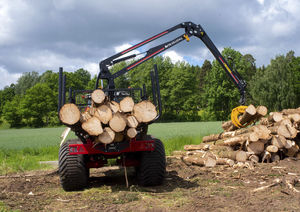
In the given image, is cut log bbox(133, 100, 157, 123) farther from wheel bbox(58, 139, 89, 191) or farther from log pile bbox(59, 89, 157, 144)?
wheel bbox(58, 139, 89, 191)

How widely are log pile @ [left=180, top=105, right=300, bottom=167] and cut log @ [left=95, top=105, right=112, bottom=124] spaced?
441 cm

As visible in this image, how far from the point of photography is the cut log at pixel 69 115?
533 cm

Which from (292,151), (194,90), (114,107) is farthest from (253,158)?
(194,90)

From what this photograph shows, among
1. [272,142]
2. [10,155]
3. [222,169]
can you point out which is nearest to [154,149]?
[222,169]

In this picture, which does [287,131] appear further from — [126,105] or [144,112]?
[126,105]

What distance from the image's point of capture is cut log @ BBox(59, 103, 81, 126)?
533 cm

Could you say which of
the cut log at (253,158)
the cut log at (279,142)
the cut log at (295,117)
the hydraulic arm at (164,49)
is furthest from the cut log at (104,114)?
the cut log at (295,117)

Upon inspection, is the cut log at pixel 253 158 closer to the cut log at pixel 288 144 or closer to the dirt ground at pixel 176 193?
the dirt ground at pixel 176 193

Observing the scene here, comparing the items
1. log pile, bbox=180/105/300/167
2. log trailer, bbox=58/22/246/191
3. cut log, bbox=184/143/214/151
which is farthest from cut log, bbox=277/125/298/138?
log trailer, bbox=58/22/246/191

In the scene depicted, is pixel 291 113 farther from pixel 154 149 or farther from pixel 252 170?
pixel 154 149

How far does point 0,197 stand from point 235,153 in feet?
20.8

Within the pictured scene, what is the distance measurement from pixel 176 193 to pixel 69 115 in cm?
246

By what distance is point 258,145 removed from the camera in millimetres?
9133

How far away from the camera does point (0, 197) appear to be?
18.6 feet
